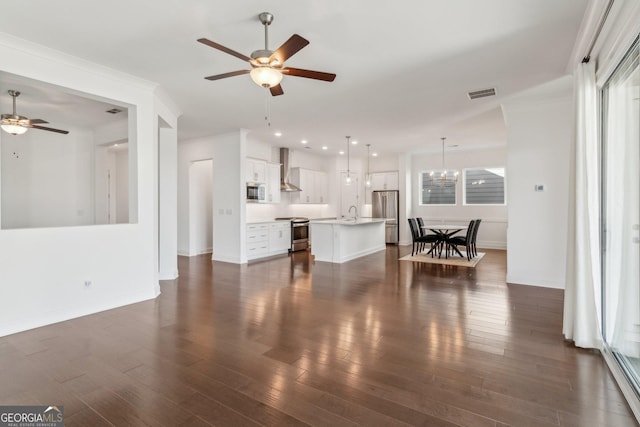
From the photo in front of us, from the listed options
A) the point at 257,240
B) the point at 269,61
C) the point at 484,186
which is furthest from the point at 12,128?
the point at 484,186

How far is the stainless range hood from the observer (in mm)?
8953


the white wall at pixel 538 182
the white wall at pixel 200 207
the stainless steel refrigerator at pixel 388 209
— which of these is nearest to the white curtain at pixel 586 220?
the white wall at pixel 538 182

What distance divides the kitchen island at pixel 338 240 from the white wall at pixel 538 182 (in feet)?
10.7

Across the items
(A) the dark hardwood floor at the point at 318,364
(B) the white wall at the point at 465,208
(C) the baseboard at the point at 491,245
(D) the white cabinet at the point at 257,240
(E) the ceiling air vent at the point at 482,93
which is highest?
(E) the ceiling air vent at the point at 482,93

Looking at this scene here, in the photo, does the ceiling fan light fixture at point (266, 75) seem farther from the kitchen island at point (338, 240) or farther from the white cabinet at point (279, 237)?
the white cabinet at point (279, 237)

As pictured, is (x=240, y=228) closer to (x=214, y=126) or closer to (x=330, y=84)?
(x=214, y=126)

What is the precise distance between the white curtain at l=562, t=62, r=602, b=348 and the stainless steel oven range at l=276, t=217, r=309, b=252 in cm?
661

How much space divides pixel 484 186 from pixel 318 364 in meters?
→ 8.92

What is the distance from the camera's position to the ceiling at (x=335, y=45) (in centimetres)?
270

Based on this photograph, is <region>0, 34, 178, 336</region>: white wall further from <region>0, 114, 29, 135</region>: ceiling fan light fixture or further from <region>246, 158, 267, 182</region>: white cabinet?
<region>246, 158, 267, 182</region>: white cabinet

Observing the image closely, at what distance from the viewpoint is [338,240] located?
7.02 m

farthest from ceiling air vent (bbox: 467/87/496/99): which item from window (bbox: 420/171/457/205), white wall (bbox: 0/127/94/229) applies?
white wall (bbox: 0/127/94/229)

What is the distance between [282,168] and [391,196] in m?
3.92

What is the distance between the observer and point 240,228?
7043 mm
